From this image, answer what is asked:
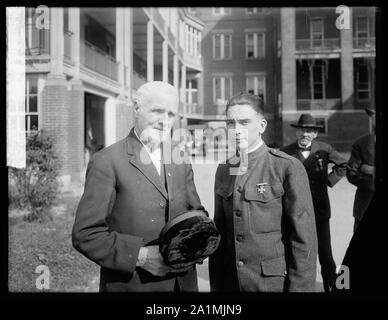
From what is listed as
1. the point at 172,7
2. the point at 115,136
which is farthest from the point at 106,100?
the point at 172,7

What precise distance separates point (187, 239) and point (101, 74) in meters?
2.11

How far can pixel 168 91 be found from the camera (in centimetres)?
157

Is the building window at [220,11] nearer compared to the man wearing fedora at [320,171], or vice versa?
the building window at [220,11]

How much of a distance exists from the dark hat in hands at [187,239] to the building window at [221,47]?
1.29 metres

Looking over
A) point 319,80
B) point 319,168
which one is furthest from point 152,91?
point 319,80

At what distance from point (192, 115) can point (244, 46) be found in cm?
82

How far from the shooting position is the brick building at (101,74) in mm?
2240

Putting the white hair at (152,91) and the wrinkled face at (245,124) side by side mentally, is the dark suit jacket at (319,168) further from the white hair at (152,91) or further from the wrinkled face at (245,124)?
the white hair at (152,91)

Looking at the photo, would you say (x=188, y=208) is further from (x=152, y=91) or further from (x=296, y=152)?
(x=296, y=152)

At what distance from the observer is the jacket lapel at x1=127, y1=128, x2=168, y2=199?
1.56m

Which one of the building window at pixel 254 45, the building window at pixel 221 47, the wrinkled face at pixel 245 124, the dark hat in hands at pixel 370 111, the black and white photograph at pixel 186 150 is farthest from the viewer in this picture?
the building window at pixel 254 45

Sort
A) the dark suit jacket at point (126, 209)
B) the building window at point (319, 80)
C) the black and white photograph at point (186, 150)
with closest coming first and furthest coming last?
1. the dark suit jacket at point (126, 209)
2. the black and white photograph at point (186, 150)
3. the building window at point (319, 80)

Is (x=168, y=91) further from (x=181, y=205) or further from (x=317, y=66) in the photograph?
(x=317, y=66)

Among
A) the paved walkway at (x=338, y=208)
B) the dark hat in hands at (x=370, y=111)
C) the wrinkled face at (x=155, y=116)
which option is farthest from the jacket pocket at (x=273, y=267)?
the dark hat in hands at (x=370, y=111)
